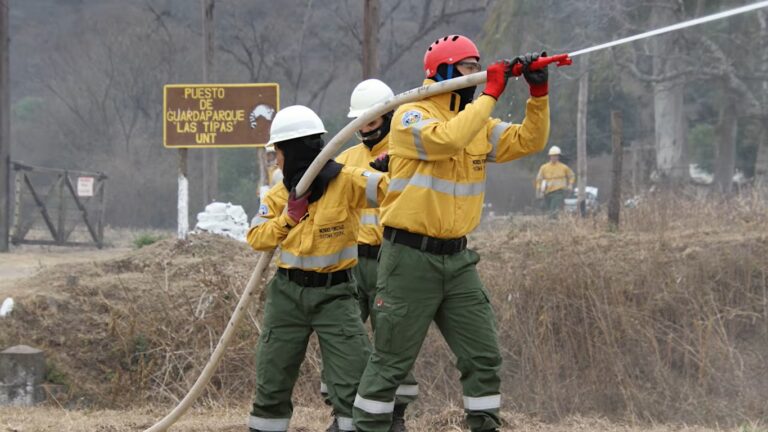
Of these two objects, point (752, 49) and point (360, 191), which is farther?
point (752, 49)

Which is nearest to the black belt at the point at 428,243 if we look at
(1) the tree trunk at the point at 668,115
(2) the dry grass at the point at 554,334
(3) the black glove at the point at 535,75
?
(3) the black glove at the point at 535,75

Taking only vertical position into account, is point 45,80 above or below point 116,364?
above

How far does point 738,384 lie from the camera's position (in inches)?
370

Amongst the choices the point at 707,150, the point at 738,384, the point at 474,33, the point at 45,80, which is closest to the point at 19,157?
the point at 45,80

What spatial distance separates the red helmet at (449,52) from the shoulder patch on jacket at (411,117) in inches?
13.3

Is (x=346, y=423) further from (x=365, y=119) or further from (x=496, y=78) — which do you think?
(x=496, y=78)

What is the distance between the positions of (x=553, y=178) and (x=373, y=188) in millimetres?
14880

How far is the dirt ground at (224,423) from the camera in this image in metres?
7.65

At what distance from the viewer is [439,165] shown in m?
5.70

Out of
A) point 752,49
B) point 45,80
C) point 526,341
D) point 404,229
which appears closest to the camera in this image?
point 404,229

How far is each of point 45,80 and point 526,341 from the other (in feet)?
133

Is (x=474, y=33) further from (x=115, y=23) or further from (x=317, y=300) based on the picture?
(x=317, y=300)

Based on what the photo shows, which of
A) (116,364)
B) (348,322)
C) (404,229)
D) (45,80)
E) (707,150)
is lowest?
(116,364)

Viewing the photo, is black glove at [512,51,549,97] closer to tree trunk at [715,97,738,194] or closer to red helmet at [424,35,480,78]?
red helmet at [424,35,480,78]
